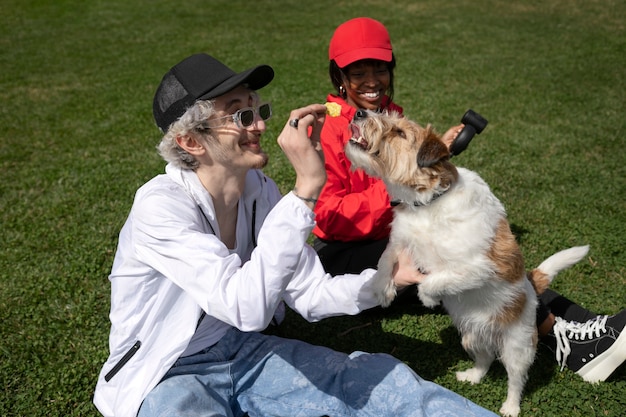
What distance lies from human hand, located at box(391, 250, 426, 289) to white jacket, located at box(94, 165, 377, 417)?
168mm

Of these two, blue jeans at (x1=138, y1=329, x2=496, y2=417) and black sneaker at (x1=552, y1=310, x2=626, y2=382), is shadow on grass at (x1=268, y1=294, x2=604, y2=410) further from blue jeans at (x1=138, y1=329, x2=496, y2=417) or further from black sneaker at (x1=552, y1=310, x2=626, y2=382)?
blue jeans at (x1=138, y1=329, x2=496, y2=417)

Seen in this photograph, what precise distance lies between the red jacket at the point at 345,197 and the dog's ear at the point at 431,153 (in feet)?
2.92

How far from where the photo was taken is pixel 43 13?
17141 mm

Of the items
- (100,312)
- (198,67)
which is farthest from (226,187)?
(100,312)

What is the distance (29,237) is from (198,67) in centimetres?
364

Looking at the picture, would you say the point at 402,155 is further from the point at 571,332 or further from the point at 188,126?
the point at 571,332

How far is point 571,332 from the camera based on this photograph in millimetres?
3732

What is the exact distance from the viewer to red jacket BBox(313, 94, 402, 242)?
3.91 m

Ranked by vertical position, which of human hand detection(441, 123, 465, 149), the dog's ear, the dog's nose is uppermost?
the dog's nose

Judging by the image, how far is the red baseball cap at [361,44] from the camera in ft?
13.0

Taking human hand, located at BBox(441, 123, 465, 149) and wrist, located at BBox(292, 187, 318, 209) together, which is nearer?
wrist, located at BBox(292, 187, 318, 209)

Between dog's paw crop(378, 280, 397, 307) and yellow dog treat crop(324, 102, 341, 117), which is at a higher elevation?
yellow dog treat crop(324, 102, 341, 117)

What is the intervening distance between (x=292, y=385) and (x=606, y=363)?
2.17 metres

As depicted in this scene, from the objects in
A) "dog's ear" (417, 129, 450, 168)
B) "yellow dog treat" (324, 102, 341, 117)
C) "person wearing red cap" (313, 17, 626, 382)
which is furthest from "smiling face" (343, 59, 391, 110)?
"dog's ear" (417, 129, 450, 168)
